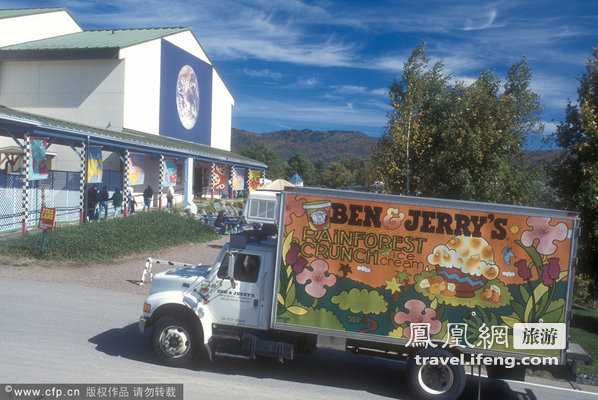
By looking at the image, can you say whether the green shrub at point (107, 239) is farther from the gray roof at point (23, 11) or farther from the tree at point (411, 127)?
the gray roof at point (23, 11)

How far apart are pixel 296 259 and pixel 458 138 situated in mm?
7523

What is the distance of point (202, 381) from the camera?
7.30 meters

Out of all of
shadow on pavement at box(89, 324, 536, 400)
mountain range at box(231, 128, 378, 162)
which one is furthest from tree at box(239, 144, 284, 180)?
mountain range at box(231, 128, 378, 162)

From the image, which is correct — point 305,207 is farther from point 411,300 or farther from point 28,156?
point 28,156

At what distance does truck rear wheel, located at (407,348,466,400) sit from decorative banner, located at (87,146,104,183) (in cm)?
1808

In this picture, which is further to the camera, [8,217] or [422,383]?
[8,217]

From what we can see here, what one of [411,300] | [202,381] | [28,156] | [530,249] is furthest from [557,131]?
[28,156]

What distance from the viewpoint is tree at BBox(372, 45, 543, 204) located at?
12969 millimetres

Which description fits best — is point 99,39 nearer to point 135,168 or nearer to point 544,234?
point 135,168

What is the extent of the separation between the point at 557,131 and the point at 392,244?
10.2m

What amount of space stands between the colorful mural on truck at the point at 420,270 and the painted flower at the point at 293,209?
0.01 metres

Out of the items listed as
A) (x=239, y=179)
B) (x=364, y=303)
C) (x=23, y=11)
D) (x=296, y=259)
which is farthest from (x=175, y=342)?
(x=23, y=11)

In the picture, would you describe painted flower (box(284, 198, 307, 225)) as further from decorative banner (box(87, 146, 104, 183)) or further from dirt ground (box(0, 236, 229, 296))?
decorative banner (box(87, 146, 104, 183))

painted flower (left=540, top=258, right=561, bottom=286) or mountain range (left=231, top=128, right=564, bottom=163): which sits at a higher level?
mountain range (left=231, top=128, right=564, bottom=163)
